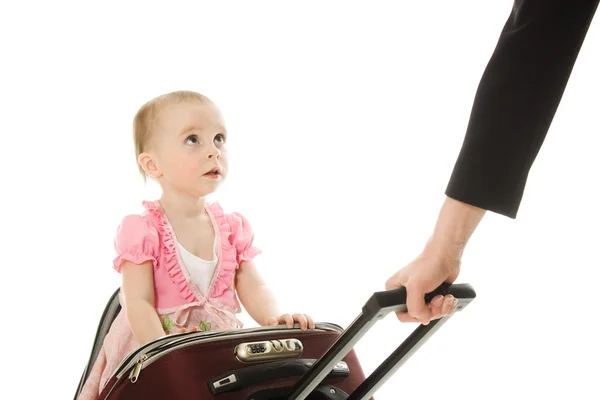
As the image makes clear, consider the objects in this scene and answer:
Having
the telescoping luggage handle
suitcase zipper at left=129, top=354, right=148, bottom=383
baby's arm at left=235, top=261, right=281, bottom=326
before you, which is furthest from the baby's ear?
the telescoping luggage handle

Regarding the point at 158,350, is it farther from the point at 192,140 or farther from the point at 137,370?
the point at 192,140

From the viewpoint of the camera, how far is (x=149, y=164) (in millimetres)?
1752

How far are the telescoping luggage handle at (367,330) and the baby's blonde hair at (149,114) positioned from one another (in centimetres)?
77

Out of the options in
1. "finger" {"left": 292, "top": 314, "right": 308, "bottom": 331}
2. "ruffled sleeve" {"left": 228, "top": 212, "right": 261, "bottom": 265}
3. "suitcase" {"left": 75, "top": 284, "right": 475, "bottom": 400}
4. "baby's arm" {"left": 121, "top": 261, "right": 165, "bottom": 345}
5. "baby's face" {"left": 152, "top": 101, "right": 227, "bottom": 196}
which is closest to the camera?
"suitcase" {"left": 75, "top": 284, "right": 475, "bottom": 400}

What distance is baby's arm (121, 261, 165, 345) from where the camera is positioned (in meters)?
1.58

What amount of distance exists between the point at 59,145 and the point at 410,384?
1.39 m

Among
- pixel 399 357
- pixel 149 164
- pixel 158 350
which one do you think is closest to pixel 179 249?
pixel 149 164

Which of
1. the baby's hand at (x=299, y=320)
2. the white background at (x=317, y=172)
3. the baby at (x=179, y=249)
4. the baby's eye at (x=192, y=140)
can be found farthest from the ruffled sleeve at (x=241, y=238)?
the white background at (x=317, y=172)

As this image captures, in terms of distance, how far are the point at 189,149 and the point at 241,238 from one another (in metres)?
0.25

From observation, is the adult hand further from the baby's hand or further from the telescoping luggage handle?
the baby's hand

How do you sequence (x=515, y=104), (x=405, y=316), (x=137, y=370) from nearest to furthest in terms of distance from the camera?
1. (x=515, y=104)
2. (x=405, y=316)
3. (x=137, y=370)

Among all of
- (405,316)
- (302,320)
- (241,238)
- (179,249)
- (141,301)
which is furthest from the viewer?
(241,238)

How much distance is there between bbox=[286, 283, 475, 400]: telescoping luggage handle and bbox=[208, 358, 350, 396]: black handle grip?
0.24ft

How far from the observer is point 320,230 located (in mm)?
2652
